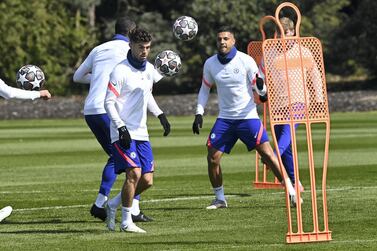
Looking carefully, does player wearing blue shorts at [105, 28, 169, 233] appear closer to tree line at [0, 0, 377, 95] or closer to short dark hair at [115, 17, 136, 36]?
short dark hair at [115, 17, 136, 36]

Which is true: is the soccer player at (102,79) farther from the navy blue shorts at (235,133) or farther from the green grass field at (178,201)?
the navy blue shorts at (235,133)

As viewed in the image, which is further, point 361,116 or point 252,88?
point 361,116

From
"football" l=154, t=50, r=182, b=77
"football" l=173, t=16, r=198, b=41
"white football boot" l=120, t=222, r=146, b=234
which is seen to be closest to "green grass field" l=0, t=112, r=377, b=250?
"white football boot" l=120, t=222, r=146, b=234

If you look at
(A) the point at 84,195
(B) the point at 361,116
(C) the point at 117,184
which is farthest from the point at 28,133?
(A) the point at 84,195

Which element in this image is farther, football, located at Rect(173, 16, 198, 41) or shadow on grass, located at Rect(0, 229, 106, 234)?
football, located at Rect(173, 16, 198, 41)

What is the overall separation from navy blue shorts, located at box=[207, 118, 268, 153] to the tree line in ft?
154

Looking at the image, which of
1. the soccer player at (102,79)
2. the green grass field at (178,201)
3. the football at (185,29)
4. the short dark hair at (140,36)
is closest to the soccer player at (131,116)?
the short dark hair at (140,36)

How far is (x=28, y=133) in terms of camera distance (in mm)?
37500

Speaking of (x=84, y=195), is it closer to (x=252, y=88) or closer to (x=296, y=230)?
(x=252, y=88)

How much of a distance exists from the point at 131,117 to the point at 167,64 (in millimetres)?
2252

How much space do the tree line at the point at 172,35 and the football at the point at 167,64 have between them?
47.3 meters

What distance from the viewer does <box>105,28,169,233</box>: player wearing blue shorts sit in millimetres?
13977

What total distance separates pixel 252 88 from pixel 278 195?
1.88m

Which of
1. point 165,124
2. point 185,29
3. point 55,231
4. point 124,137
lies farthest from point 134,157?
point 185,29
